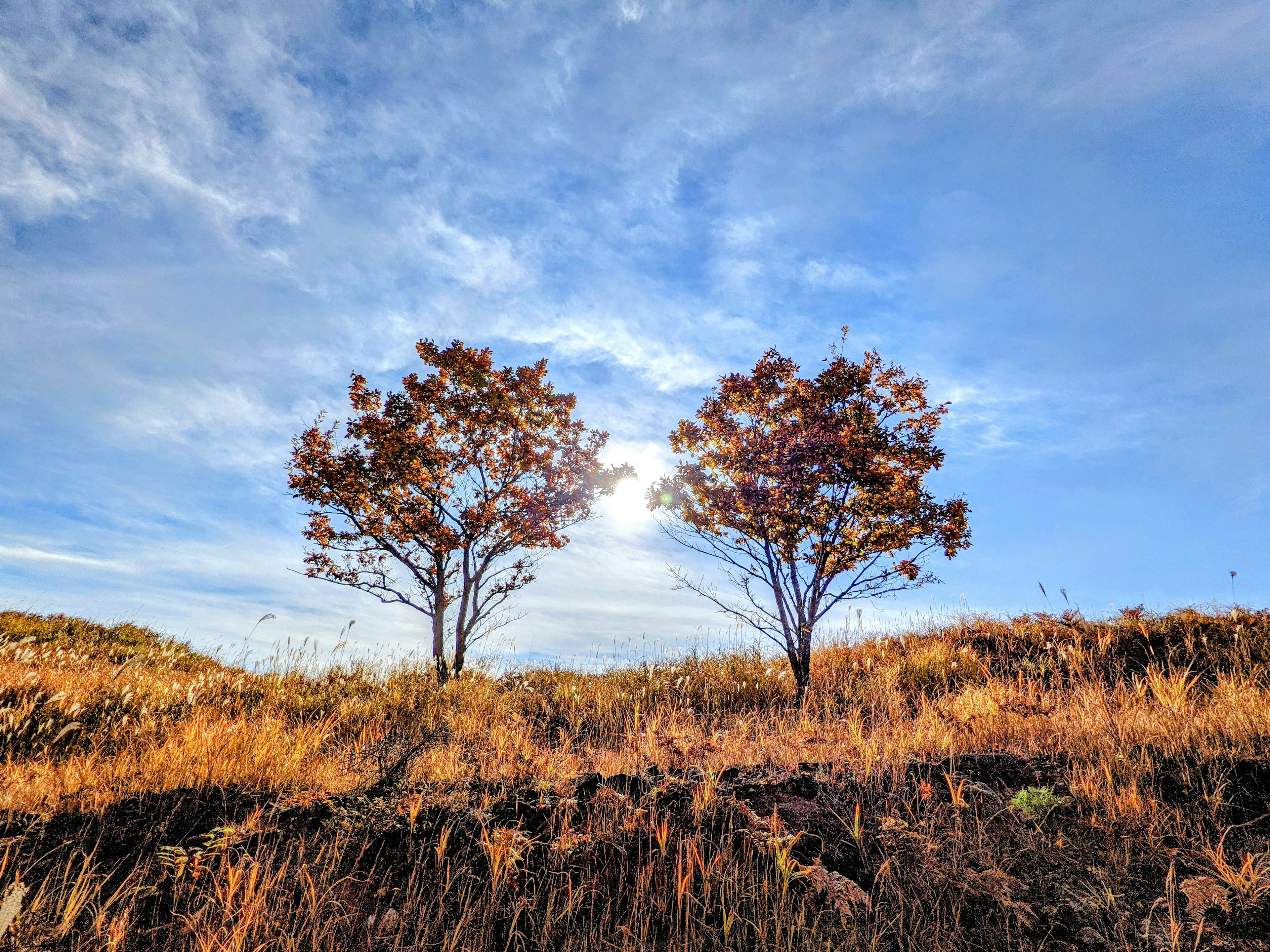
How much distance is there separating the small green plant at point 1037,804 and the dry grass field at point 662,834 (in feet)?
0.07

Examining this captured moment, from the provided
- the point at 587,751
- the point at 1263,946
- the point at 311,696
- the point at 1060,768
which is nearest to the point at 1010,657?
the point at 1060,768

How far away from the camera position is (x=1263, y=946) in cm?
292

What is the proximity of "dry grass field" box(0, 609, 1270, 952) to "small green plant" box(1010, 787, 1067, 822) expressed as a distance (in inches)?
0.8

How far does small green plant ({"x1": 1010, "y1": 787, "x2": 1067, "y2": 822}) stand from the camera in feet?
13.1

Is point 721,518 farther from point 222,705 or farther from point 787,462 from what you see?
point 222,705

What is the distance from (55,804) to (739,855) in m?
4.68

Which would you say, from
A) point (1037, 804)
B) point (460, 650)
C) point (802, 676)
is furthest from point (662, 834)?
Result: point (460, 650)

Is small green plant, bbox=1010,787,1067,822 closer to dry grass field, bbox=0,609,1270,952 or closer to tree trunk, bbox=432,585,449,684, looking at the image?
dry grass field, bbox=0,609,1270,952

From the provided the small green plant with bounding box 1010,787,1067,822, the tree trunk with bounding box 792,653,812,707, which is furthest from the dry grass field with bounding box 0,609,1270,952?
the tree trunk with bounding box 792,653,812,707

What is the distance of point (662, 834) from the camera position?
12.0 feet

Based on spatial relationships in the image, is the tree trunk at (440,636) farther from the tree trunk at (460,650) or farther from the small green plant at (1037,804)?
the small green plant at (1037,804)

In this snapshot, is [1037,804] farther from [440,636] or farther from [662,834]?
[440,636]

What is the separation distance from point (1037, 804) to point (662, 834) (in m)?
2.42

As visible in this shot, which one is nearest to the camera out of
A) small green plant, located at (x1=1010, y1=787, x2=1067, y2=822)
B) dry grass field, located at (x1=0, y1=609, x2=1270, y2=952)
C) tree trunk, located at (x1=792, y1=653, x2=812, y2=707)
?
dry grass field, located at (x1=0, y1=609, x2=1270, y2=952)
